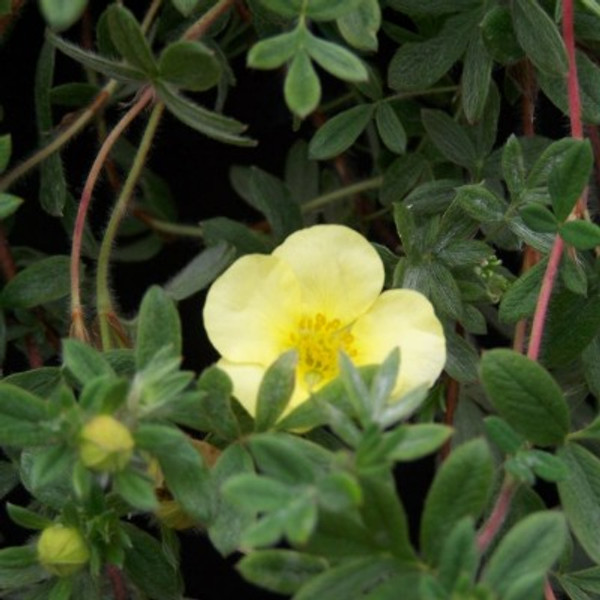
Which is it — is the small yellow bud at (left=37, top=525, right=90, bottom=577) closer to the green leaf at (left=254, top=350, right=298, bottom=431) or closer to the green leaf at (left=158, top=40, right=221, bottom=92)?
the green leaf at (left=254, top=350, right=298, bottom=431)

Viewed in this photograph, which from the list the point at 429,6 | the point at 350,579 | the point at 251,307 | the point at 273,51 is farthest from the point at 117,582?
the point at 429,6

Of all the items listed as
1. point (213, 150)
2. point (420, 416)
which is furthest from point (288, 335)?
point (213, 150)

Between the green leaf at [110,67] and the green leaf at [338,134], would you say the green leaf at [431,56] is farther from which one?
the green leaf at [110,67]

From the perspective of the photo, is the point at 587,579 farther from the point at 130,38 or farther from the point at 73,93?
the point at 73,93

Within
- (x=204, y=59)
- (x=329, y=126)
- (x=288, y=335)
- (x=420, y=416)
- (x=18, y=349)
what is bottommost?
(x=18, y=349)

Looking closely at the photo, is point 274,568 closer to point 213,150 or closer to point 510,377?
point 510,377
